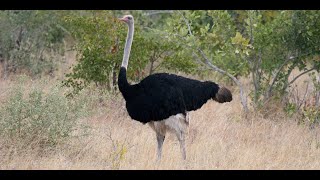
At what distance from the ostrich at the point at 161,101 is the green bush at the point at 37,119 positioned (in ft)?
1.74

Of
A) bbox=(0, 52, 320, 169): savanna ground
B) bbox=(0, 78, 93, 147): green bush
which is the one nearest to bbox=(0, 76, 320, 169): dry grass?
bbox=(0, 52, 320, 169): savanna ground

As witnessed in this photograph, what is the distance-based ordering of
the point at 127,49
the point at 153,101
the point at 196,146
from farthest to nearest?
the point at 196,146, the point at 127,49, the point at 153,101

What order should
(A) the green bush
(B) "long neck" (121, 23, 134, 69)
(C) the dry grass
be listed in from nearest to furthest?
1. (C) the dry grass
2. (A) the green bush
3. (B) "long neck" (121, 23, 134, 69)

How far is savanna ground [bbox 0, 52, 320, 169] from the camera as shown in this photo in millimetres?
7676

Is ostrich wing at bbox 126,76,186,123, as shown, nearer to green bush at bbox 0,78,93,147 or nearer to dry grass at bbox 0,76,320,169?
dry grass at bbox 0,76,320,169

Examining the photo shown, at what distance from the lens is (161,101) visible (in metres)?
7.94

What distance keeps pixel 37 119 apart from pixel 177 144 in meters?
1.84

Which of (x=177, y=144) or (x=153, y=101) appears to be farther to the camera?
(x=177, y=144)

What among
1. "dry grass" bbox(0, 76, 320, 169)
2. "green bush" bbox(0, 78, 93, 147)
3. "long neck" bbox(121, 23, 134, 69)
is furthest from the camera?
"long neck" bbox(121, 23, 134, 69)

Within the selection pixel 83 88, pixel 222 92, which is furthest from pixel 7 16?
pixel 222 92

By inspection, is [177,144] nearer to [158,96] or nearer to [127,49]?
[158,96]

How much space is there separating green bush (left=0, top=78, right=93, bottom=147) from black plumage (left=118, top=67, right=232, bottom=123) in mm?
512

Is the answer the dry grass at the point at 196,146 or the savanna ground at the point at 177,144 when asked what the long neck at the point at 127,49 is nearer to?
the savanna ground at the point at 177,144

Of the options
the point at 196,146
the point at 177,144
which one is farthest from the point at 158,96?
the point at 177,144
